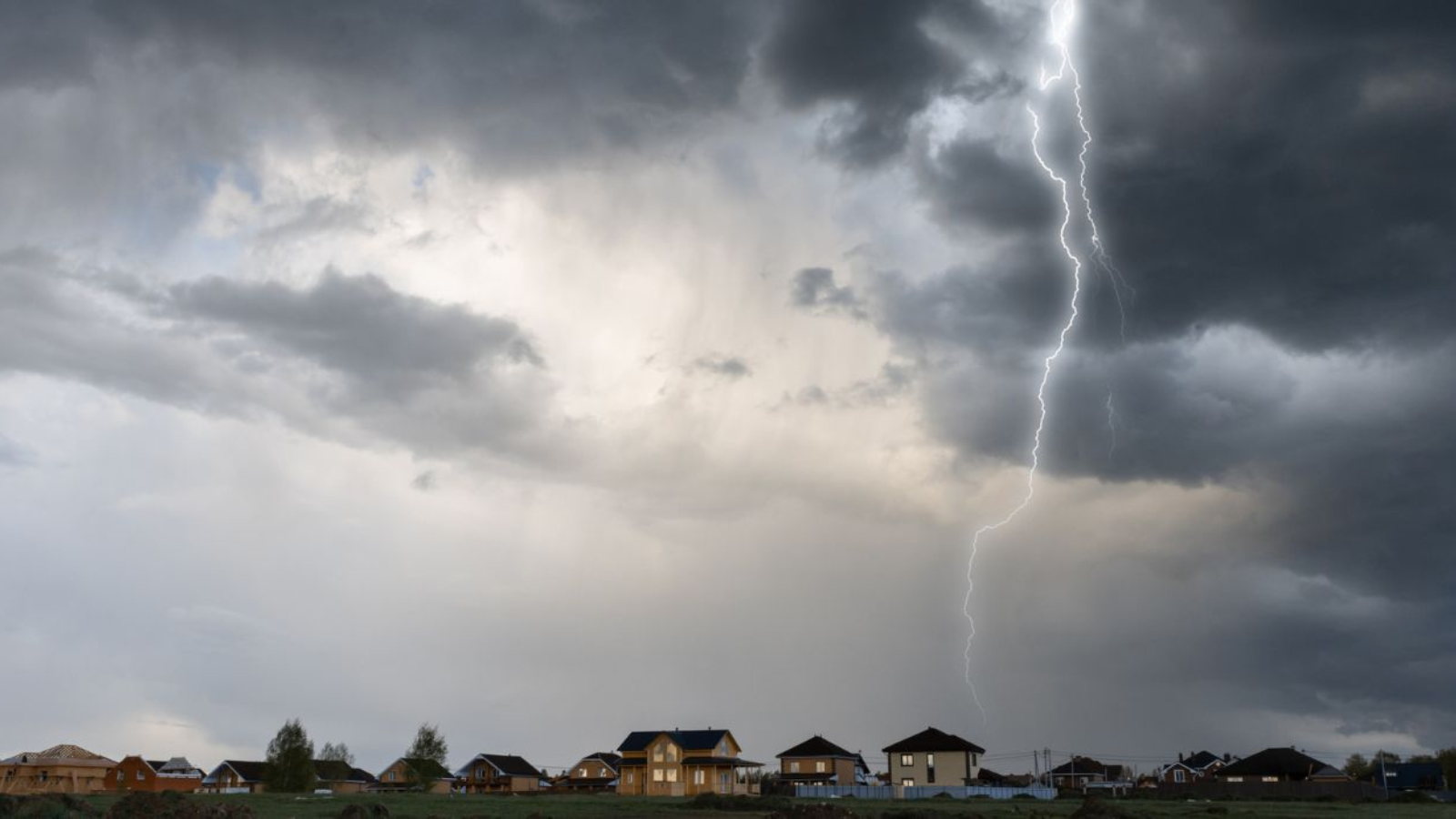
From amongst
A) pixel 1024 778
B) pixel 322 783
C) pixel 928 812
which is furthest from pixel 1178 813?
pixel 322 783

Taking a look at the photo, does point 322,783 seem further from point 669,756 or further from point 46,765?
point 669,756

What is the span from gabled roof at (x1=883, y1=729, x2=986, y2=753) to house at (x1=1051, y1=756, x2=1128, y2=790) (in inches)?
1949

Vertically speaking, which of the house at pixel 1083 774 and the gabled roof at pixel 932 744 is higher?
the gabled roof at pixel 932 744

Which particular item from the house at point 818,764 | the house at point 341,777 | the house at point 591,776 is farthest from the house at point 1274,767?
the house at point 341,777

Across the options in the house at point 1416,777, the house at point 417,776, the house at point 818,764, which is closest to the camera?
the house at point 818,764

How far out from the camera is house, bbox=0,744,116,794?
134038 mm

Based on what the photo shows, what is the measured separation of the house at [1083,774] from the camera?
17412 centimetres

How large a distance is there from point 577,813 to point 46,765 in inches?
4563

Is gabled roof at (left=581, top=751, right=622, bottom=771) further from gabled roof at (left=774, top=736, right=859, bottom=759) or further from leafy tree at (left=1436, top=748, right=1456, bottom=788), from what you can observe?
leafy tree at (left=1436, top=748, right=1456, bottom=788)

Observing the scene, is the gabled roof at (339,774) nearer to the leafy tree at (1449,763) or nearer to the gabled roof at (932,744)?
the gabled roof at (932,744)

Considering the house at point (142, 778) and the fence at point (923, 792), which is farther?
the house at point (142, 778)

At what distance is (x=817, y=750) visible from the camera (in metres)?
134

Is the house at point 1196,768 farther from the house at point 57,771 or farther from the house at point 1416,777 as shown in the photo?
the house at point 57,771

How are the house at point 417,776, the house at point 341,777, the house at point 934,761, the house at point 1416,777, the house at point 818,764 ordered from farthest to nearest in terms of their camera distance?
the house at point 341,777
the house at point 417,776
the house at point 1416,777
the house at point 818,764
the house at point 934,761
